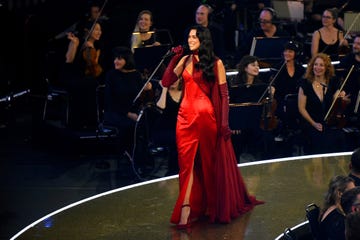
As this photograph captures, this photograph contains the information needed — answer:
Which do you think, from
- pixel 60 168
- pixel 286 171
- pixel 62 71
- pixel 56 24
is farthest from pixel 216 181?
pixel 56 24

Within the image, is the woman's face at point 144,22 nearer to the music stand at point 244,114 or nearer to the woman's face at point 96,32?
the woman's face at point 96,32

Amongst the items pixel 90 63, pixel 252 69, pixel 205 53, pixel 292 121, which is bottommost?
pixel 292 121

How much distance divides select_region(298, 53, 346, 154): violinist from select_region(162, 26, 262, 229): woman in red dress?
202 cm

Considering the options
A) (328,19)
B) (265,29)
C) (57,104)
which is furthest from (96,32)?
(328,19)

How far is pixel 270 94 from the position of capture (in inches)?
340

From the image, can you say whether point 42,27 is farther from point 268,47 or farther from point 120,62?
point 268,47

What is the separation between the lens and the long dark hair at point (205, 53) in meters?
6.60

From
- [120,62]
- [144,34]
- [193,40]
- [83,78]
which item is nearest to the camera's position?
[193,40]

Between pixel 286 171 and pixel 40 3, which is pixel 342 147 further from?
pixel 40 3

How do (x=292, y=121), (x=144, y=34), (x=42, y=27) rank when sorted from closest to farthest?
(x=292, y=121), (x=144, y=34), (x=42, y=27)

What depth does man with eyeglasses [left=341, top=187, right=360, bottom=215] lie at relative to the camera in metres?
5.21

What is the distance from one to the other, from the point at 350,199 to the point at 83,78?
4.88 m

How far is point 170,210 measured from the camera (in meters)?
7.02

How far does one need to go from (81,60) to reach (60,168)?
1.21m
